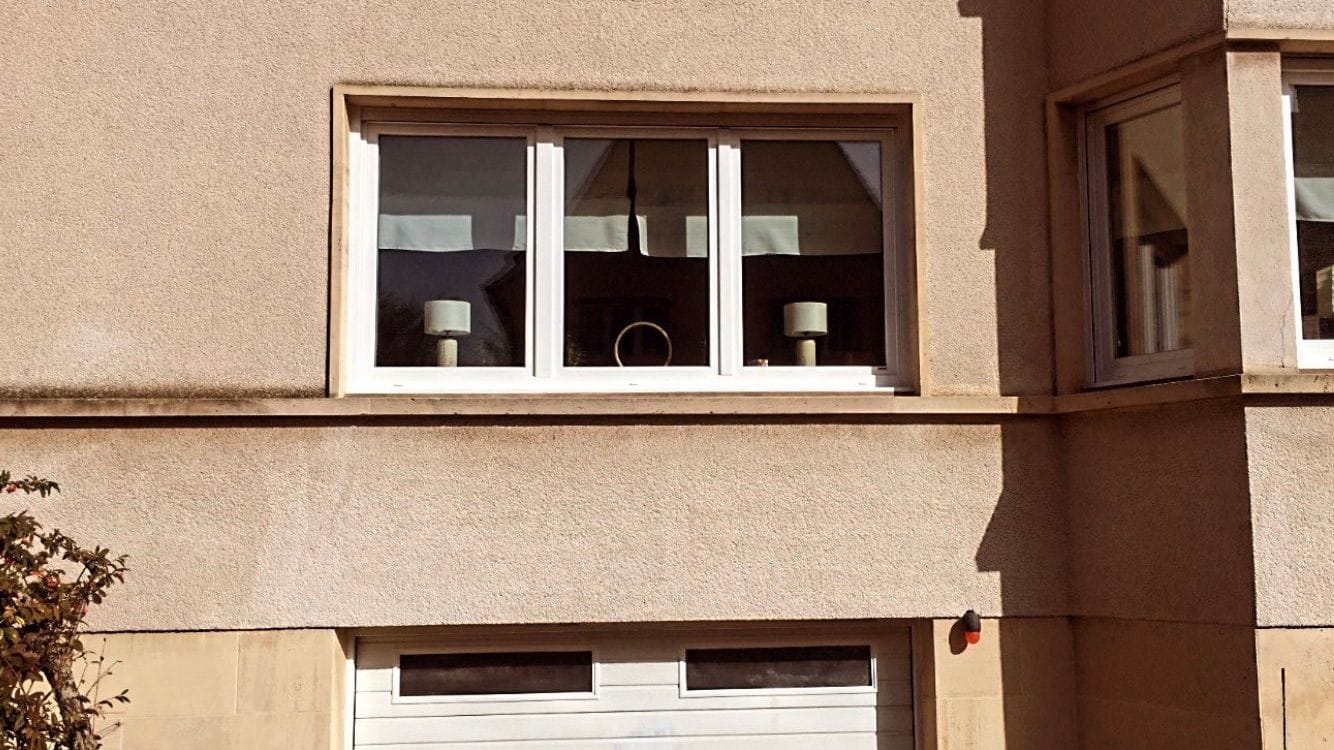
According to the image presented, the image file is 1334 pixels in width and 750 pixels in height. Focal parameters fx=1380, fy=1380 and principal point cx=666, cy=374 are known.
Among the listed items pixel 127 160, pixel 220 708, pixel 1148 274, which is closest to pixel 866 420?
pixel 1148 274

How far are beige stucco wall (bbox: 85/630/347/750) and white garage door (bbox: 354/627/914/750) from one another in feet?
1.04

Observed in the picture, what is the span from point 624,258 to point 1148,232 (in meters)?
2.48

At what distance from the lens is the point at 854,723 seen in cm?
653

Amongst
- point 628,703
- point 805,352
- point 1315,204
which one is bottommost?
point 628,703

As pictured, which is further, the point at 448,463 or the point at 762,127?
the point at 762,127

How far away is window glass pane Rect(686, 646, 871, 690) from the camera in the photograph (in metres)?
6.54

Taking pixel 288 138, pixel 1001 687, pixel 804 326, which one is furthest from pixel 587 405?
pixel 1001 687

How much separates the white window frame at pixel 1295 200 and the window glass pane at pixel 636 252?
8.65 feet

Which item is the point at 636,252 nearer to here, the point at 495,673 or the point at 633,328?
the point at 633,328

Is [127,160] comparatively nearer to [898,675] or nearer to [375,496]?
[375,496]

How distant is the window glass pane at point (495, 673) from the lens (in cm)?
645

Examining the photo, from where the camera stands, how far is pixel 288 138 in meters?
6.45

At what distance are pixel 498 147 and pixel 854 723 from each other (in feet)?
10.7

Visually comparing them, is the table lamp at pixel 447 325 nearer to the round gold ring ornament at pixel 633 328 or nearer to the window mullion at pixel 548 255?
the window mullion at pixel 548 255
